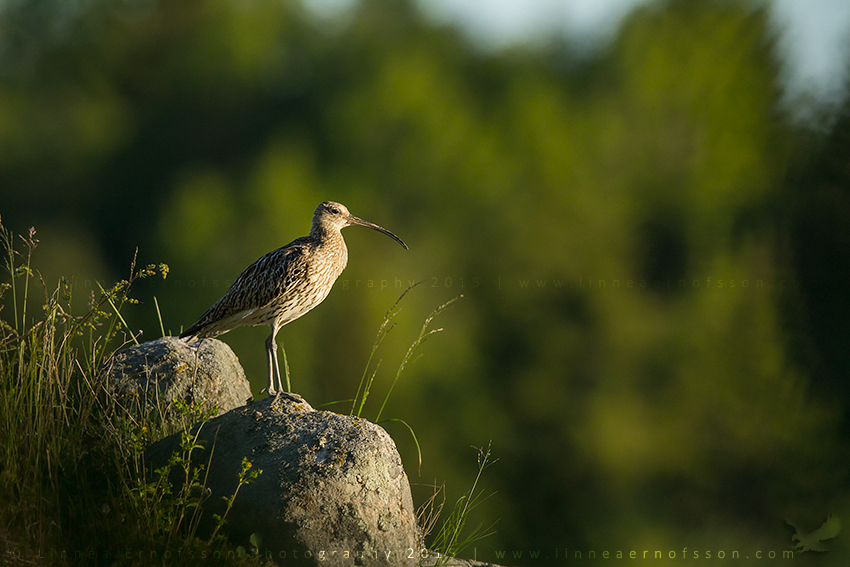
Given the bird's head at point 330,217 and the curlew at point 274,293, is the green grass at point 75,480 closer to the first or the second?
the curlew at point 274,293

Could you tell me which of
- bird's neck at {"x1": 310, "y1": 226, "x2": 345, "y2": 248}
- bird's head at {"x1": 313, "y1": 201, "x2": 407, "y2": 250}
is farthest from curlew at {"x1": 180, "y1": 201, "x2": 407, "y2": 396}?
bird's head at {"x1": 313, "y1": 201, "x2": 407, "y2": 250}

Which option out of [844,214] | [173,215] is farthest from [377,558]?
[173,215]

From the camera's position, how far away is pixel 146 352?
5570 mm

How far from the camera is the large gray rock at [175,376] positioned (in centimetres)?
529

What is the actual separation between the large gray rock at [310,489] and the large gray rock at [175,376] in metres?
0.94

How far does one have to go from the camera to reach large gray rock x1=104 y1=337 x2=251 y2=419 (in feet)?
17.4

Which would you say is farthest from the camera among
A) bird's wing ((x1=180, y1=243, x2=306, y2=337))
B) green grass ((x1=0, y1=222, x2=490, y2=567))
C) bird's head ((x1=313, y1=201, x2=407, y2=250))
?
bird's head ((x1=313, y1=201, x2=407, y2=250))

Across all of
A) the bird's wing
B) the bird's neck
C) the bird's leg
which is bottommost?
the bird's leg

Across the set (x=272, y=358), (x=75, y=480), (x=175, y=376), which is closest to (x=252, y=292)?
(x=272, y=358)

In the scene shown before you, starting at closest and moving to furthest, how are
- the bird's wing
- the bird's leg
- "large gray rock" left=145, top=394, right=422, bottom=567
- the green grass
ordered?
the green grass → "large gray rock" left=145, top=394, right=422, bottom=567 → the bird's leg → the bird's wing

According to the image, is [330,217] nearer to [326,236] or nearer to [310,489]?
[326,236]

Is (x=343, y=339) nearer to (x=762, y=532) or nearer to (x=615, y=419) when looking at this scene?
(x=615, y=419)

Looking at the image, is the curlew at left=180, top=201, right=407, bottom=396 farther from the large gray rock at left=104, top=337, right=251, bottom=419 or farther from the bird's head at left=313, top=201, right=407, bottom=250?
the bird's head at left=313, top=201, right=407, bottom=250

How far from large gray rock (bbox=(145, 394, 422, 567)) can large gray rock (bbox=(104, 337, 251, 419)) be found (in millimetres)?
943
